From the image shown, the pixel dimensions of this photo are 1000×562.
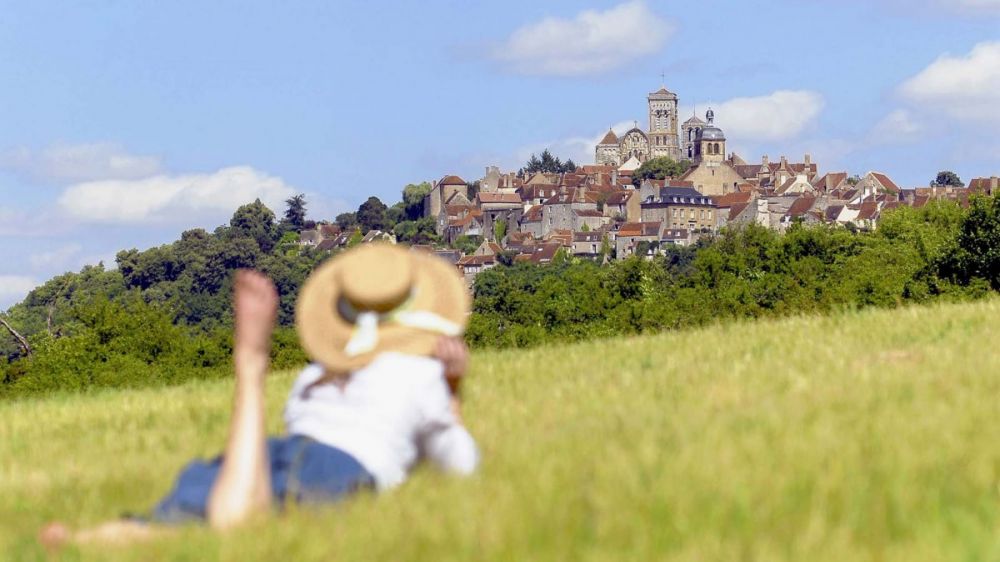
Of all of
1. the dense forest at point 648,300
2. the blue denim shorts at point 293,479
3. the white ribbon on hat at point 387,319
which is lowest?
the dense forest at point 648,300

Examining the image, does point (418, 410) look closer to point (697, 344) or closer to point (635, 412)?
point (635, 412)

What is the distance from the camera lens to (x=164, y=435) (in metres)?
11.5

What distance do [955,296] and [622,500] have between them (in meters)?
46.1

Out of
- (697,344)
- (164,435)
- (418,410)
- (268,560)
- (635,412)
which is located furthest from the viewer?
(697,344)

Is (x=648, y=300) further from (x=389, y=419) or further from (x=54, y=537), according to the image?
(x=54, y=537)

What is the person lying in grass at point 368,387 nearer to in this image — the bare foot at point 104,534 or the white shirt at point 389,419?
the white shirt at point 389,419

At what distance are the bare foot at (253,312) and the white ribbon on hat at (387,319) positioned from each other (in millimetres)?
701

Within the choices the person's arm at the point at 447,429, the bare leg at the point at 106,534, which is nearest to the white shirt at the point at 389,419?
the person's arm at the point at 447,429

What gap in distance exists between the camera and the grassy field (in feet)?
20.6

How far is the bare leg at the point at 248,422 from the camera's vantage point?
7230 millimetres

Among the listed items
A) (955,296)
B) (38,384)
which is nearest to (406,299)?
(38,384)

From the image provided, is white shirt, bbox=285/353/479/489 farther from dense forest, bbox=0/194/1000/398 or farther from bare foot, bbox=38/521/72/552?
dense forest, bbox=0/194/1000/398

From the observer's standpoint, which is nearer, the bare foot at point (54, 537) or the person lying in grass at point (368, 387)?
the bare foot at point (54, 537)

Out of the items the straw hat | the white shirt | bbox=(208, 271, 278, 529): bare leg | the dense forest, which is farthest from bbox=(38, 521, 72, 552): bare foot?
the dense forest
